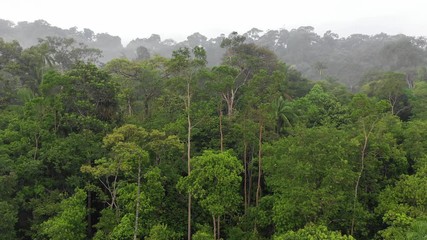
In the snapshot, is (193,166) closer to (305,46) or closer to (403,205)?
(403,205)

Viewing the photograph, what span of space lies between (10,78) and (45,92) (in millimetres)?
7958

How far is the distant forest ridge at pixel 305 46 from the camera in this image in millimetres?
62078

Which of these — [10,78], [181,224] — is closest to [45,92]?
[10,78]

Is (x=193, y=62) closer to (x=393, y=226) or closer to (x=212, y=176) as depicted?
(x=212, y=176)

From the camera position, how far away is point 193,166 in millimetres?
18031

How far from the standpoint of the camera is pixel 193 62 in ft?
64.9

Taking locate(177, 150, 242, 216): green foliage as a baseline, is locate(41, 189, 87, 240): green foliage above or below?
below

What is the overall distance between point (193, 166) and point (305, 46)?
72217 mm

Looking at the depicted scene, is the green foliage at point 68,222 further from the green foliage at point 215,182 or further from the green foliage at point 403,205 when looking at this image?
the green foliage at point 403,205

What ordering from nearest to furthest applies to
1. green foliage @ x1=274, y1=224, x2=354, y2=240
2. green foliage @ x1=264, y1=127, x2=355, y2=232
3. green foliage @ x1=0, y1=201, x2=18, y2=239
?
green foliage @ x1=274, y1=224, x2=354, y2=240 < green foliage @ x1=264, y1=127, x2=355, y2=232 < green foliage @ x1=0, y1=201, x2=18, y2=239

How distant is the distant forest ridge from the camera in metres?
62.1

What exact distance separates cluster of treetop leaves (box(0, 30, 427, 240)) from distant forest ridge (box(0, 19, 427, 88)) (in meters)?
37.4

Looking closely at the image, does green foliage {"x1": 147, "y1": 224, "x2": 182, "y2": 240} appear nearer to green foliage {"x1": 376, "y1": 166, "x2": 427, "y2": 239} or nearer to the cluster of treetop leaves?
the cluster of treetop leaves

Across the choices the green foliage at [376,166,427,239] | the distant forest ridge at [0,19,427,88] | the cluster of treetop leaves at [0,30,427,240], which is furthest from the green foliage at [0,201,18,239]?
the distant forest ridge at [0,19,427,88]
